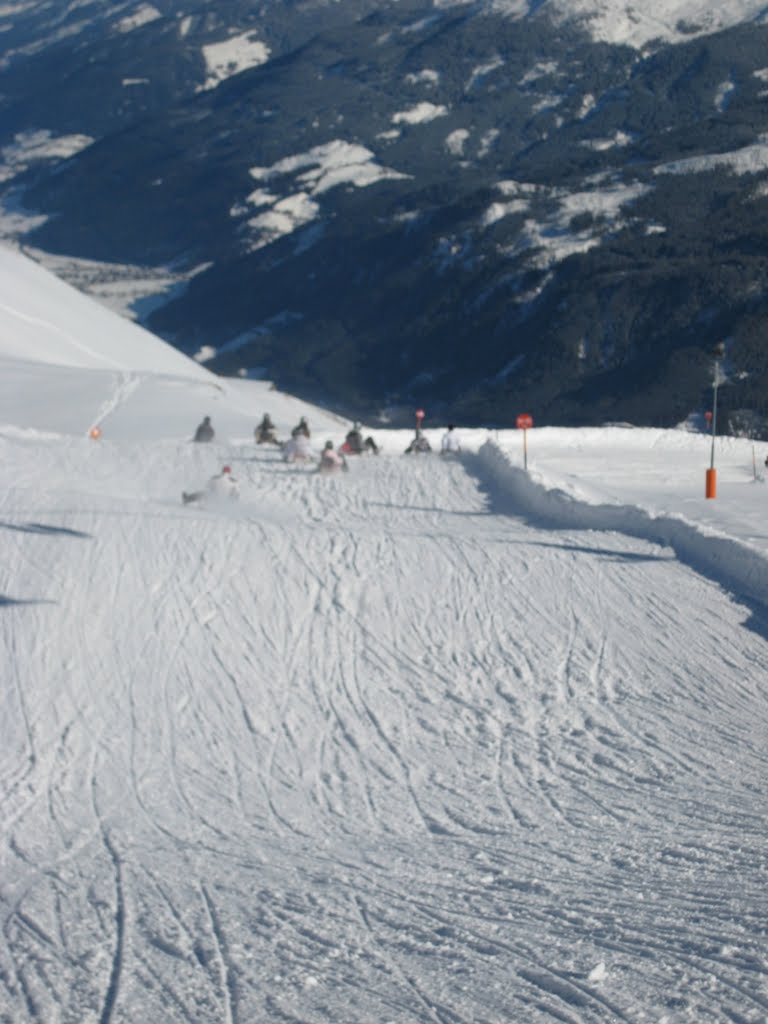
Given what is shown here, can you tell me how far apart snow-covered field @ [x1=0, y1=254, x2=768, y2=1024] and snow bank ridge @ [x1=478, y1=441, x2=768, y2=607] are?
5cm

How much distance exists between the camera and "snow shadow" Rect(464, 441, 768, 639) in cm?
1501

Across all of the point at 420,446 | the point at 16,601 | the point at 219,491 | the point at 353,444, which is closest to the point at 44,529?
the point at 16,601

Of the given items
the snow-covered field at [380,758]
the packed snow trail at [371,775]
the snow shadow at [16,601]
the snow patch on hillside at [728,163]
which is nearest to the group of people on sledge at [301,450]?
the snow-covered field at [380,758]

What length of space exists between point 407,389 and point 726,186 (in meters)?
42.1

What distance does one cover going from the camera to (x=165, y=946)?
7.88 metres

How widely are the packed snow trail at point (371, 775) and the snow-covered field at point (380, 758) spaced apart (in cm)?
3

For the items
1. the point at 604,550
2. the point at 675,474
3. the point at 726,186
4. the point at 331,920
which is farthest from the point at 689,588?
the point at 726,186

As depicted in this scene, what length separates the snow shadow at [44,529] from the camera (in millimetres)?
17906

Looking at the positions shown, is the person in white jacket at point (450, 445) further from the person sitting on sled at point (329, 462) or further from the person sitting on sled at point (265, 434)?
the person sitting on sled at point (329, 462)

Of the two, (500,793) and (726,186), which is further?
(726,186)

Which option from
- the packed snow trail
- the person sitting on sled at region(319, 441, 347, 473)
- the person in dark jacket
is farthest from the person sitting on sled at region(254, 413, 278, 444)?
the packed snow trail

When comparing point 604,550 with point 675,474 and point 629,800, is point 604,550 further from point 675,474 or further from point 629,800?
point 675,474

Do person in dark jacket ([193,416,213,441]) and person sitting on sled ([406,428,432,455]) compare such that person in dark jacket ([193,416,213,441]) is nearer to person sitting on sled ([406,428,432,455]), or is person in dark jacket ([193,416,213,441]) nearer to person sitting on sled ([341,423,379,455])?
person sitting on sled ([341,423,379,455])

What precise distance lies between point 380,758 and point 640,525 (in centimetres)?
802
